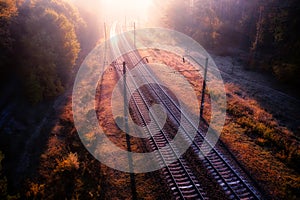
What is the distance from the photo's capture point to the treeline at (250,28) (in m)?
29.6

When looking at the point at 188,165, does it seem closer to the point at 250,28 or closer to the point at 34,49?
the point at 34,49

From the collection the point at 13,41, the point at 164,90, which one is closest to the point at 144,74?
Answer: the point at 164,90

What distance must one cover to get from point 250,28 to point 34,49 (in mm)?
43190

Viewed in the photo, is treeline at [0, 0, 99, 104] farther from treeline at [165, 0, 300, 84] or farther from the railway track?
treeline at [165, 0, 300, 84]

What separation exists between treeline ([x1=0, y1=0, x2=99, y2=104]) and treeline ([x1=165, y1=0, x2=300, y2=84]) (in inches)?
1113

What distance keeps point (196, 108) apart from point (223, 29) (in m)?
36.6

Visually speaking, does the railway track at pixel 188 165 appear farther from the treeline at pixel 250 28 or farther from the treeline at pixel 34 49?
the treeline at pixel 250 28

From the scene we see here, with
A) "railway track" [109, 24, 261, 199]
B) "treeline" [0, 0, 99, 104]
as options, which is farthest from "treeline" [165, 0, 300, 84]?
"treeline" [0, 0, 99, 104]

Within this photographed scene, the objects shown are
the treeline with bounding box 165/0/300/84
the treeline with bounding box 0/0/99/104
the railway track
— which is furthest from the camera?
the treeline with bounding box 165/0/300/84

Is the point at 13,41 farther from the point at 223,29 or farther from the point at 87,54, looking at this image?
the point at 223,29

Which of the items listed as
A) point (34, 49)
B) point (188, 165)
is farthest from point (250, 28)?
point (34, 49)

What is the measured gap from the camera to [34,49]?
2136 centimetres

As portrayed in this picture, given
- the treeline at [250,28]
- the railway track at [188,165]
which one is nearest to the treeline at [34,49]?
the railway track at [188,165]

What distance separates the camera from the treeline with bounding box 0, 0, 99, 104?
19.3m
